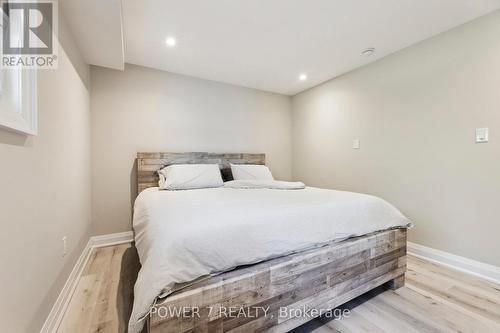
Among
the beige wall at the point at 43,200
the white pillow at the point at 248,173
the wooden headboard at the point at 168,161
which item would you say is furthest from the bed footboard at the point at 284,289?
the wooden headboard at the point at 168,161

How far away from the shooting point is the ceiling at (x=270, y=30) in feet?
6.02

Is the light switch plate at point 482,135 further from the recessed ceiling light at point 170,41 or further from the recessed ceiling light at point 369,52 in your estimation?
the recessed ceiling light at point 170,41

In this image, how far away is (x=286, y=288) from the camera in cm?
128

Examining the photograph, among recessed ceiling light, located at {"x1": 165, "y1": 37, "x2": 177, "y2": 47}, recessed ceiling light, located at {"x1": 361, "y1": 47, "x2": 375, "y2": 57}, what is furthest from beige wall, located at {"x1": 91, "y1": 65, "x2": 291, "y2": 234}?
recessed ceiling light, located at {"x1": 361, "y1": 47, "x2": 375, "y2": 57}

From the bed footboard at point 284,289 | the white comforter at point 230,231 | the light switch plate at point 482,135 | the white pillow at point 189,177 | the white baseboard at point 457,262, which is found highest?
the light switch plate at point 482,135

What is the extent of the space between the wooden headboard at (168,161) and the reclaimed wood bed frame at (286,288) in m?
2.07

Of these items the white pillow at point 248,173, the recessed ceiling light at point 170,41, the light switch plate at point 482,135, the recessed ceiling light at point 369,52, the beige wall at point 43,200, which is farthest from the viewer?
the white pillow at point 248,173

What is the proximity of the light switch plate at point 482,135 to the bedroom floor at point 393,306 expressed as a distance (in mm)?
1197

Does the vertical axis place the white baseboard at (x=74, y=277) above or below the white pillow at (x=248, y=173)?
below

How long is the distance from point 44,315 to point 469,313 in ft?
8.48

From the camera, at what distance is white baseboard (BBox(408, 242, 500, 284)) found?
6.33 feet

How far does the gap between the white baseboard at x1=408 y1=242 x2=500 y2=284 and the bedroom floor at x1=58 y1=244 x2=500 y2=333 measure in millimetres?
78

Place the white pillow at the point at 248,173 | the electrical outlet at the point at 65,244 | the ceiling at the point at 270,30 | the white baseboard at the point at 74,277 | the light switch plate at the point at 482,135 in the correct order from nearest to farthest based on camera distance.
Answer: the white baseboard at the point at 74,277
the electrical outlet at the point at 65,244
the ceiling at the point at 270,30
the light switch plate at the point at 482,135
the white pillow at the point at 248,173

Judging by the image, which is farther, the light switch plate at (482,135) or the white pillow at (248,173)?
the white pillow at (248,173)
